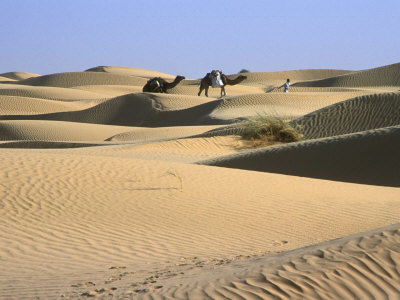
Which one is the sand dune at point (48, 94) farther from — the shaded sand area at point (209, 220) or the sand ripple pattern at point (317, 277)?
the sand ripple pattern at point (317, 277)

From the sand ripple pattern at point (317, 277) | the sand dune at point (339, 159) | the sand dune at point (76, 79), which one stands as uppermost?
the sand dune at point (76, 79)

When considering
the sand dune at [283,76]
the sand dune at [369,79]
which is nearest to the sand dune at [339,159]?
the sand dune at [369,79]

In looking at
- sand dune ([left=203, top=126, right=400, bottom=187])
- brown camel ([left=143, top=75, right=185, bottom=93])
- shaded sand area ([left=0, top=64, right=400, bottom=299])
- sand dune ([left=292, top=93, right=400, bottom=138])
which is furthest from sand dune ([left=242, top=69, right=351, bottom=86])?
sand dune ([left=203, top=126, right=400, bottom=187])

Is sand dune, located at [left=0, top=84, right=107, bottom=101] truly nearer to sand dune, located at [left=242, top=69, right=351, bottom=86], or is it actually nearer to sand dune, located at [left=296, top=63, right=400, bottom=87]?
sand dune, located at [left=296, top=63, right=400, bottom=87]

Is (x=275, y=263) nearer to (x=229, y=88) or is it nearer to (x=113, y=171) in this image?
(x=113, y=171)

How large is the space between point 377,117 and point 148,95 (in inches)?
637

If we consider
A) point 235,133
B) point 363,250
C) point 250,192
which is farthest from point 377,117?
point 363,250

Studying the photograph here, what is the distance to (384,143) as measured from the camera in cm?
1393

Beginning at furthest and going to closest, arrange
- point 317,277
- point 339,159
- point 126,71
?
point 126,71
point 339,159
point 317,277

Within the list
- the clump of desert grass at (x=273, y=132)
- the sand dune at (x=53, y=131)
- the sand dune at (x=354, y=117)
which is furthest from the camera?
the sand dune at (x=53, y=131)

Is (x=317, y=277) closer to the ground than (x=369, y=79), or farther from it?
closer to the ground

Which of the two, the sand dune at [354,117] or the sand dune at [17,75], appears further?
the sand dune at [17,75]

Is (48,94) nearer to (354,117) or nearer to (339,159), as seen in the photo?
(354,117)

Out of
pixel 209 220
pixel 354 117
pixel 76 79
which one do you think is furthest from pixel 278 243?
pixel 76 79
